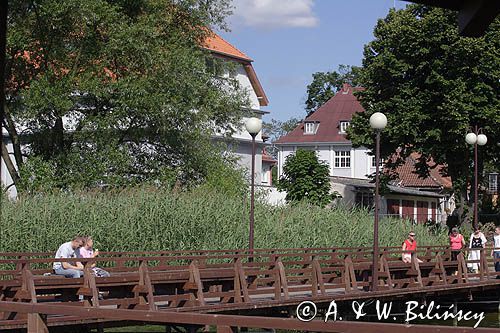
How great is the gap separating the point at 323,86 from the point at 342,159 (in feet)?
51.2

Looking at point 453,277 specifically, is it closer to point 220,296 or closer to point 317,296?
point 317,296

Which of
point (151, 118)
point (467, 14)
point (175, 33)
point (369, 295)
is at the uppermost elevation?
point (175, 33)

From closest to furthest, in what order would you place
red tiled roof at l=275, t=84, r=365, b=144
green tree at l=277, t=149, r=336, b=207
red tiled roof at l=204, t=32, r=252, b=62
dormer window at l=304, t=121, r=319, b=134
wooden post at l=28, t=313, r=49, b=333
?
wooden post at l=28, t=313, r=49, b=333
red tiled roof at l=204, t=32, r=252, b=62
green tree at l=277, t=149, r=336, b=207
red tiled roof at l=275, t=84, r=365, b=144
dormer window at l=304, t=121, r=319, b=134

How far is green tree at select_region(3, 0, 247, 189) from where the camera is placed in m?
32.9

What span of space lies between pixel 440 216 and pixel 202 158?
39.6m

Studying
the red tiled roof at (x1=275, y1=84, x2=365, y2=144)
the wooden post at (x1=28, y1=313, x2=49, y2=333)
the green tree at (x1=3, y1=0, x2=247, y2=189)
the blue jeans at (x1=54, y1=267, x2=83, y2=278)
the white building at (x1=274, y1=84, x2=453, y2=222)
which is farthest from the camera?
the red tiled roof at (x1=275, y1=84, x2=365, y2=144)

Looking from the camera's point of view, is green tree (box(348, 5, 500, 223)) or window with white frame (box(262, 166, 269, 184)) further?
window with white frame (box(262, 166, 269, 184))

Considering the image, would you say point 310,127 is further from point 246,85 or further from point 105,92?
point 105,92

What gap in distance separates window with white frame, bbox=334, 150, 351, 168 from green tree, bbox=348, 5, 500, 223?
131ft

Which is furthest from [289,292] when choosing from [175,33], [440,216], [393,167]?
[440,216]

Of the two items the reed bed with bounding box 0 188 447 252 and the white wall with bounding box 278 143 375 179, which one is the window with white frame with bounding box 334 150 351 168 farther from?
the reed bed with bounding box 0 188 447 252

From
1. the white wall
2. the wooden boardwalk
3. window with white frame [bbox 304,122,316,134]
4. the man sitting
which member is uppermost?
window with white frame [bbox 304,122,316,134]

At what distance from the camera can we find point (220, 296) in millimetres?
19625

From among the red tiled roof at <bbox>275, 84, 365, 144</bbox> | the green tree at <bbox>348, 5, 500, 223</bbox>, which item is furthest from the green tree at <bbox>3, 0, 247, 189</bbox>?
the red tiled roof at <bbox>275, 84, 365, 144</bbox>
